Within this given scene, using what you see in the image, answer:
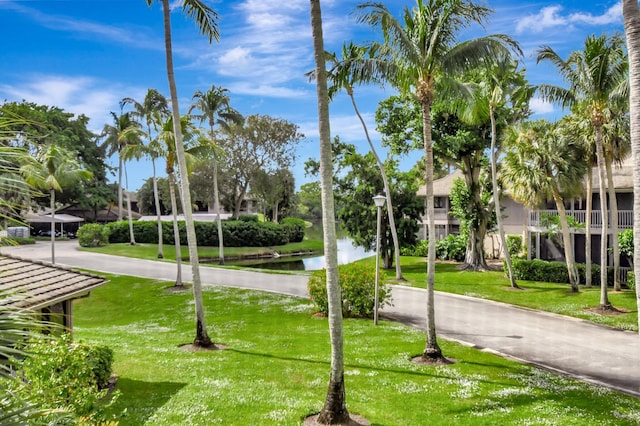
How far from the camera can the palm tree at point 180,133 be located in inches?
666

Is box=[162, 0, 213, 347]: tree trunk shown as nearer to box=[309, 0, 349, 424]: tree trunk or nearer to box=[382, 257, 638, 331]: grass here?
box=[309, 0, 349, 424]: tree trunk

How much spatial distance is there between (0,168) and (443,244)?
4271 centimetres

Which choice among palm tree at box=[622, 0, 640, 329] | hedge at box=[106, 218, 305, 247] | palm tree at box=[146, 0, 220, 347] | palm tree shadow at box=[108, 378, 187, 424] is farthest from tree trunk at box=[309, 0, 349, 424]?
hedge at box=[106, 218, 305, 247]

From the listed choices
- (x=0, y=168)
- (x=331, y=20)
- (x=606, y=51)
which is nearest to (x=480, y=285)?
(x=606, y=51)

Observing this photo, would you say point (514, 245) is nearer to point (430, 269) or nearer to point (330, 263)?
point (430, 269)

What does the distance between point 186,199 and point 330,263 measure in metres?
8.73

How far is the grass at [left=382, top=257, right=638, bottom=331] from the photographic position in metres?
21.8

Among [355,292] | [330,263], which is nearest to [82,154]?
[355,292]

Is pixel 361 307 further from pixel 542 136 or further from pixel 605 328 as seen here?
pixel 542 136

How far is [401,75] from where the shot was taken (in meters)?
15.6

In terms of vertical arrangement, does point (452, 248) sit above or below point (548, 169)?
below

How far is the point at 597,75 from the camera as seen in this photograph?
20.7 meters

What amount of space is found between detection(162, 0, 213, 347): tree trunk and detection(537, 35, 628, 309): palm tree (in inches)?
635

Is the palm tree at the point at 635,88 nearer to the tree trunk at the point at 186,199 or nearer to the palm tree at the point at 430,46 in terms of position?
the palm tree at the point at 430,46
